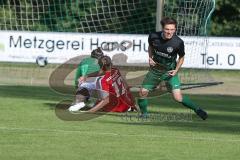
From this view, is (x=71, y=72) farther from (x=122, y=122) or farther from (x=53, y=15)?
(x=122, y=122)

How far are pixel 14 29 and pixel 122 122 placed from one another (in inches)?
491

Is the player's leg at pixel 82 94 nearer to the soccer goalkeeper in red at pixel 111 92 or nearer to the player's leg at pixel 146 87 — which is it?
the soccer goalkeeper in red at pixel 111 92

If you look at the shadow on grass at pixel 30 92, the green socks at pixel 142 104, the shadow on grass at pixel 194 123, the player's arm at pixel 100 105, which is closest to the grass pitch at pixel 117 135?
the shadow on grass at pixel 194 123

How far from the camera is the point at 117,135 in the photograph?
14375mm

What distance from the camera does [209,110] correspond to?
65.7 feet

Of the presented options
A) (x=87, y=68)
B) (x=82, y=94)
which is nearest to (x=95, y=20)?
(x=87, y=68)

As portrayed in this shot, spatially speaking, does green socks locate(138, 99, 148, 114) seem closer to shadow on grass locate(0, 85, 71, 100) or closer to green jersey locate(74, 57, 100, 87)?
green jersey locate(74, 57, 100, 87)

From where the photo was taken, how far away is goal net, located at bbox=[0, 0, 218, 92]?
84.2 feet

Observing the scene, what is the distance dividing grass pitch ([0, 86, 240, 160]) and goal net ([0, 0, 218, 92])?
5.52 m

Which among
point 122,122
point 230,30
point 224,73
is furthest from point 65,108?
point 230,30

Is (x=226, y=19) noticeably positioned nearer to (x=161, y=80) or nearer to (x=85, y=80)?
(x=85, y=80)

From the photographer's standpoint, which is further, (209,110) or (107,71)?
(209,110)

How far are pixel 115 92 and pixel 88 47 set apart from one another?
10013mm

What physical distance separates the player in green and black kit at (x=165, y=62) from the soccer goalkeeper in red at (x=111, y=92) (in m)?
1.03
